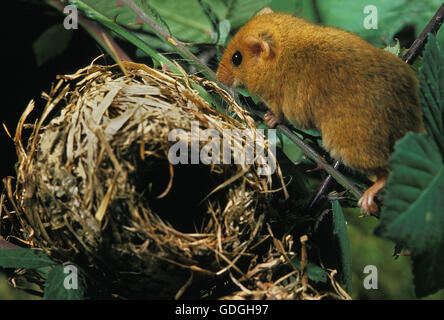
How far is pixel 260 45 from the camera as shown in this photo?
1.37 m

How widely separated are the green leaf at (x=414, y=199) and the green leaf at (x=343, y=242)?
13.5 inches

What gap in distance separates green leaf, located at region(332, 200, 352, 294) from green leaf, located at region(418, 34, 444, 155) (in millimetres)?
352

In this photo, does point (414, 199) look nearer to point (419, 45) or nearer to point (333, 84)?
point (333, 84)

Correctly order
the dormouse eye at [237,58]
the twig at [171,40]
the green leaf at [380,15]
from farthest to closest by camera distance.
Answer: the green leaf at [380,15], the dormouse eye at [237,58], the twig at [171,40]

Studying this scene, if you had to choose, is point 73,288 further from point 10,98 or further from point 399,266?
point 399,266

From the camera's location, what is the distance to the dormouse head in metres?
1.36

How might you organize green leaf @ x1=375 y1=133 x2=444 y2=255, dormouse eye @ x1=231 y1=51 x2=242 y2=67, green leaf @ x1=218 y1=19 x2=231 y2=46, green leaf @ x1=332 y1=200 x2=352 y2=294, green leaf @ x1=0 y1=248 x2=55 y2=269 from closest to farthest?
1. green leaf @ x1=375 y1=133 x2=444 y2=255
2. green leaf @ x1=0 y1=248 x2=55 y2=269
3. green leaf @ x1=332 y1=200 x2=352 y2=294
4. dormouse eye @ x1=231 y1=51 x2=242 y2=67
5. green leaf @ x1=218 y1=19 x2=231 y2=46

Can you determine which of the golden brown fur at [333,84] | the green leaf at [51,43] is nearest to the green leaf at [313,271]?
the golden brown fur at [333,84]

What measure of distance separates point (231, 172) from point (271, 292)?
31 cm

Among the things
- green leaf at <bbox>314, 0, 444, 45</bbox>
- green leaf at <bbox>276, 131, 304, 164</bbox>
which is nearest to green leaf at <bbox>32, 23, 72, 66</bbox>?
green leaf at <bbox>276, 131, 304, 164</bbox>

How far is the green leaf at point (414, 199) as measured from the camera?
29.0 inches

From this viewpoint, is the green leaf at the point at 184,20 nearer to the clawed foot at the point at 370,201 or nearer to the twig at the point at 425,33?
the twig at the point at 425,33

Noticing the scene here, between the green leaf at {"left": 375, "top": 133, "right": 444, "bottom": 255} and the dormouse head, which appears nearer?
the green leaf at {"left": 375, "top": 133, "right": 444, "bottom": 255}

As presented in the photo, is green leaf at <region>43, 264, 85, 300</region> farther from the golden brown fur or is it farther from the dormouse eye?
the dormouse eye
